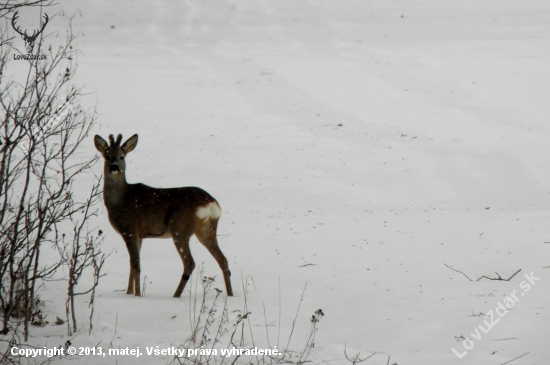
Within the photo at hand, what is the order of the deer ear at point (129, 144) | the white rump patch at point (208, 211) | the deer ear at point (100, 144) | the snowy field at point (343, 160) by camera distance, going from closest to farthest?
the snowy field at point (343, 160) → the white rump patch at point (208, 211) → the deer ear at point (100, 144) → the deer ear at point (129, 144)

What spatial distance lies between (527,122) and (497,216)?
627 centimetres

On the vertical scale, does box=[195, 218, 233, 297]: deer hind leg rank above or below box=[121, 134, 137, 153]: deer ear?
below

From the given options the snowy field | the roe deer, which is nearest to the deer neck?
the roe deer

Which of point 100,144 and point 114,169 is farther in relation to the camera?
point 100,144

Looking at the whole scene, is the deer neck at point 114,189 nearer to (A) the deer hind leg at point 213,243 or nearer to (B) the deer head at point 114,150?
(B) the deer head at point 114,150

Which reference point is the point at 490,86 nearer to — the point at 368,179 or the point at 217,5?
the point at 368,179

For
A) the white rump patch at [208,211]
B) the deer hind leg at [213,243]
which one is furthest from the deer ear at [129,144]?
the deer hind leg at [213,243]

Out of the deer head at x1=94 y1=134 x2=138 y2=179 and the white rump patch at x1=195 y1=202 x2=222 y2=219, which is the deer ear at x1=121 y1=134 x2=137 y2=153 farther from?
the white rump patch at x1=195 y1=202 x2=222 y2=219

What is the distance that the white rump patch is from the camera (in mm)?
6766

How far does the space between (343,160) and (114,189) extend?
23.8ft

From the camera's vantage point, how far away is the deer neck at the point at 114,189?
7.14 m

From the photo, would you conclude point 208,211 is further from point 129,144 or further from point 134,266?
point 129,144

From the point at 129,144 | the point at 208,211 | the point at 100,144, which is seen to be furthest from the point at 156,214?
the point at 100,144

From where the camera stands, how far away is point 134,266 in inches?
270
